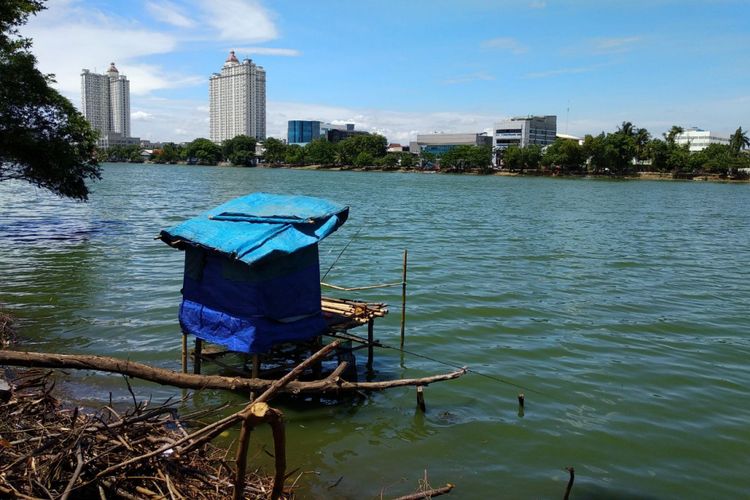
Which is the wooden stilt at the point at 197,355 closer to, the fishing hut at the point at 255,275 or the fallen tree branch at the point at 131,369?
the fishing hut at the point at 255,275

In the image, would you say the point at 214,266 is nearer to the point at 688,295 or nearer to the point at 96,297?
the point at 96,297

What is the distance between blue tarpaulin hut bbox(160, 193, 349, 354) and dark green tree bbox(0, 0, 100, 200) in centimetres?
1631

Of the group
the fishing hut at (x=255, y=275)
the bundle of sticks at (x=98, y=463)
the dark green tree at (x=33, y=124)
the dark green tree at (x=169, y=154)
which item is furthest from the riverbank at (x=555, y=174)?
the bundle of sticks at (x=98, y=463)

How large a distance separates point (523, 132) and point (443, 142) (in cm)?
2582

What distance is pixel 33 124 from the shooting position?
22.0m

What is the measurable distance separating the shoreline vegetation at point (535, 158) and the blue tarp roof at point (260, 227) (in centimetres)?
11530

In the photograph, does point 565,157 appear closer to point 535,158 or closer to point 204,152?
point 535,158

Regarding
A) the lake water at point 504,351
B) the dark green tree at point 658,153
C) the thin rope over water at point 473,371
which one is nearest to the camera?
the lake water at point 504,351

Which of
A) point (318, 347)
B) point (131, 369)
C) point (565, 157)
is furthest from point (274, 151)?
point (131, 369)

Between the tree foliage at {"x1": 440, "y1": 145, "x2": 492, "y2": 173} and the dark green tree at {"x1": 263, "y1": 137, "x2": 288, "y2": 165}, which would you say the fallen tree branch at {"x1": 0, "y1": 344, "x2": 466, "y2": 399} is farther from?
the dark green tree at {"x1": 263, "y1": 137, "x2": 288, "y2": 165}

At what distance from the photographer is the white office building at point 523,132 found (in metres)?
167

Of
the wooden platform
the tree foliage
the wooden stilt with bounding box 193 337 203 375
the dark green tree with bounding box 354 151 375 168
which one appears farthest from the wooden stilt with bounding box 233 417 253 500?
the dark green tree with bounding box 354 151 375 168

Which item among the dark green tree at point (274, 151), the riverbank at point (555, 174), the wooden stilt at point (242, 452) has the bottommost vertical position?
the wooden stilt at point (242, 452)

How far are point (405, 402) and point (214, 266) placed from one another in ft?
11.0
